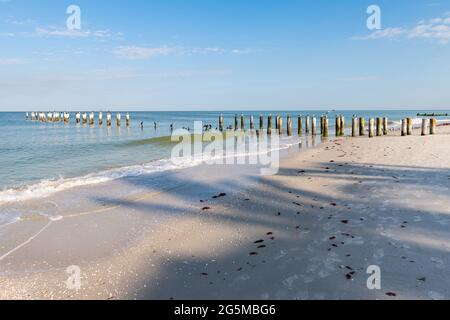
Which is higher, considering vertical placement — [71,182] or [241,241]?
[71,182]

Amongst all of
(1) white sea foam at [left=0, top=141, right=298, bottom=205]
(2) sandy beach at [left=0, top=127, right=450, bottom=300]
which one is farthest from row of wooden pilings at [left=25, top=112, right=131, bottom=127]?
(2) sandy beach at [left=0, top=127, right=450, bottom=300]

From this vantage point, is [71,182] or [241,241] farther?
[71,182]

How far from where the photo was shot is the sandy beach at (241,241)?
14.8 ft

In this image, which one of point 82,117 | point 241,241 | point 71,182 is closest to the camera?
point 241,241

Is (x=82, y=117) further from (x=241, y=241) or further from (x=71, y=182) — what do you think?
(x=241, y=241)

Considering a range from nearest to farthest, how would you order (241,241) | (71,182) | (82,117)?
(241,241), (71,182), (82,117)

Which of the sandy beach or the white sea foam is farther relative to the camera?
the white sea foam

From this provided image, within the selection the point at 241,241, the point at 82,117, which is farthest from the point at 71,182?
the point at 82,117

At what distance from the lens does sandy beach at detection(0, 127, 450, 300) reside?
14.8 ft

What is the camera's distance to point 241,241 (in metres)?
6.22

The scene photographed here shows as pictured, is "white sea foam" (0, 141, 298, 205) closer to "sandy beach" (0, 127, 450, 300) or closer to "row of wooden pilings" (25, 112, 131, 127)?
"sandy beach" (0, 127, 450, 300)

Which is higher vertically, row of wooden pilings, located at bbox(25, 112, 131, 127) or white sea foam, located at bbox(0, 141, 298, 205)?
row of wooden pilings, located at bbox(25, 112, 131, 127)

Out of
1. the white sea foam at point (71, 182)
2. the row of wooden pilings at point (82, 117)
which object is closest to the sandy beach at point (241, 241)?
the white sea foam at point (71, 182)
